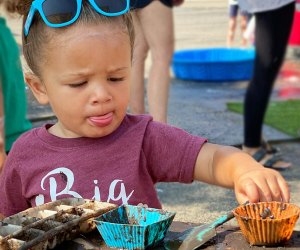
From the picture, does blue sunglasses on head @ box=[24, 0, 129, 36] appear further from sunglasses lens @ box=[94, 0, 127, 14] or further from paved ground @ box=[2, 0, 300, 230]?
paved ground @ box=[2, 0, 300, 230]

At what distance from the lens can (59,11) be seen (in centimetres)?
182

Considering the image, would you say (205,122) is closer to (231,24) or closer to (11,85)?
(11,85)

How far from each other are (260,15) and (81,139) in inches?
85.2

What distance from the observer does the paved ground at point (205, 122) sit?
302 centimetres

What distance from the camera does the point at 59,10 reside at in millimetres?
1814

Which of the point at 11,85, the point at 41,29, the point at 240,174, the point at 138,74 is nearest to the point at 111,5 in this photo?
the point at 41,29

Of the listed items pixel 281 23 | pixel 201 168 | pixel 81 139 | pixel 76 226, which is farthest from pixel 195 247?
pixel 281 23

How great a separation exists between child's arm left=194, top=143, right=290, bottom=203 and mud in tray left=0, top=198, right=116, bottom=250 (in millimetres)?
309

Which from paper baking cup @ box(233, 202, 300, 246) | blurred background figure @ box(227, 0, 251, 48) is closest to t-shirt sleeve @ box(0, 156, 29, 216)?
paper baking cup @ box(233, 202, 300, 246)

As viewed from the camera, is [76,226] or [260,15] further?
[260,15]

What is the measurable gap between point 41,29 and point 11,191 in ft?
1.48

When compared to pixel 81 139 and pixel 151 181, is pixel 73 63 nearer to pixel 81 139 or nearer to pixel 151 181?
pixel 81 139

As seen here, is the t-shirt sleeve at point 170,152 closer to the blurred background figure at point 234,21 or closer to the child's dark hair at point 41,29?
the child's dark hair at point 41,29

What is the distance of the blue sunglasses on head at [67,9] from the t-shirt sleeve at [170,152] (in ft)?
1.08
